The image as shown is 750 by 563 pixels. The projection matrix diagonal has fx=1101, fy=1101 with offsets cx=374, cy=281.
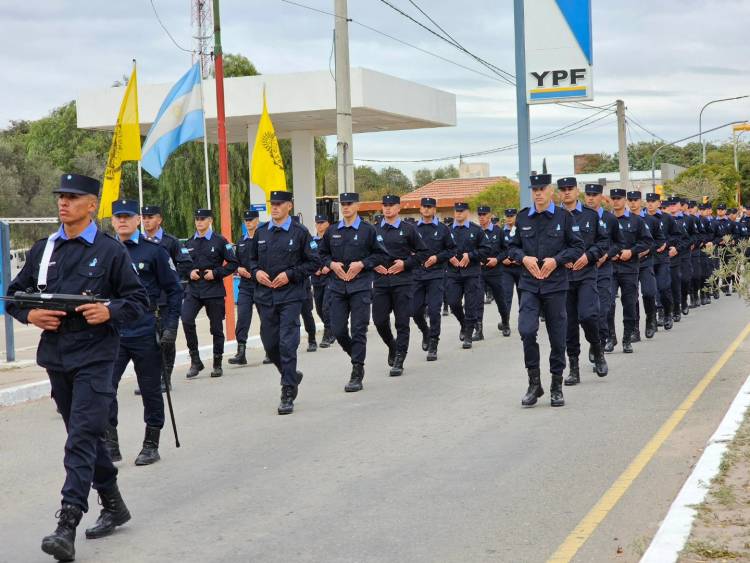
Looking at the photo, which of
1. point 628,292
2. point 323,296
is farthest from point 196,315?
point 628,292

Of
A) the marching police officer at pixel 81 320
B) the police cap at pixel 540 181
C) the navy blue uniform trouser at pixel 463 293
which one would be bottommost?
the navy blue uniform trouser at pixel 463 293

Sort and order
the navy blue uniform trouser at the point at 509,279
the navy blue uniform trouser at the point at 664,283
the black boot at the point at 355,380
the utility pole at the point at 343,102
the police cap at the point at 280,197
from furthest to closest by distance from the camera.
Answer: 1. the utility pole at the point at 343,102
2. the navy blue uniform trouser at the point at 509,279
3. the navy blue uniform trouser at the point at 664,283
4. the black boot at the point at 355,380
5. the police cap at the point at 280,197

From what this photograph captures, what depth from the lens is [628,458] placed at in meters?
7.81

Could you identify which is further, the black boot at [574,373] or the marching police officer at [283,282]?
the black boot at [574,373]

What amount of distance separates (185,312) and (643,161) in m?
Answer: 110

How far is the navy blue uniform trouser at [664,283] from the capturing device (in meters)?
16.8

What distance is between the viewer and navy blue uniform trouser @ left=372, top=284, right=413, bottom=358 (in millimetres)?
13117

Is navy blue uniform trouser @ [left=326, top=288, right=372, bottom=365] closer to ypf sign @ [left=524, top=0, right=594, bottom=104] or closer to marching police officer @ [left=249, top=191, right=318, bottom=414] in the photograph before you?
marching police officer @ [left=249, top=191, right=318, bottom=414]

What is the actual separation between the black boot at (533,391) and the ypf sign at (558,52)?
17.6 m

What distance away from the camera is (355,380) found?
38.7ft

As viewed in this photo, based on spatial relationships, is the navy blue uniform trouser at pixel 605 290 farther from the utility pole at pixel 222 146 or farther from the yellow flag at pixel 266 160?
the yellow flag at pixel 266 160

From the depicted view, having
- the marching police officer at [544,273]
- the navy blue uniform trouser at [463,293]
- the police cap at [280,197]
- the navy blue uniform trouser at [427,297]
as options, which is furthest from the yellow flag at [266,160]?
the marching police officer at [544,273]

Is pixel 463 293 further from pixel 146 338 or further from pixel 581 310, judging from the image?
pixel 146 338

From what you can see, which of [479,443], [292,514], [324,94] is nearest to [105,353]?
[292,514]
